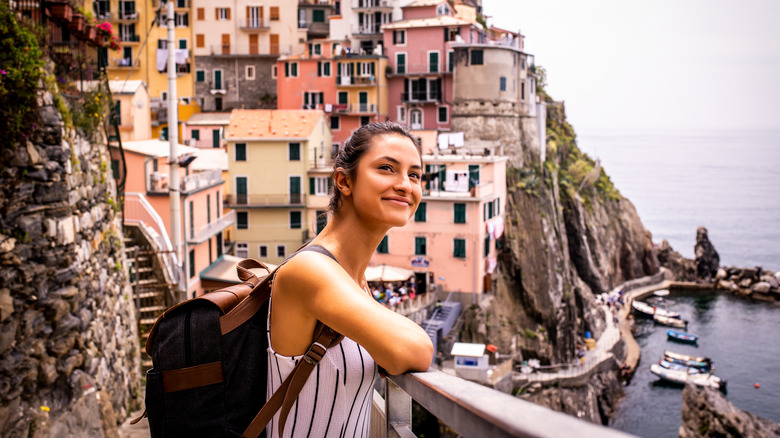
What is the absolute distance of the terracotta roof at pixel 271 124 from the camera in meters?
39.5

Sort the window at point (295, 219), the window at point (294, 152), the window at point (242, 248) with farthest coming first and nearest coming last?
the window at point (295, 219)
the window at point (294, 152)
the window at point (242, 248)

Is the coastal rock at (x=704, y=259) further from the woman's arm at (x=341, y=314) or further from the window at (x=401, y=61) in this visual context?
the woman's arm at (x=341, y=314)

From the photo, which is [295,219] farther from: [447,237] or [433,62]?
[433,62]

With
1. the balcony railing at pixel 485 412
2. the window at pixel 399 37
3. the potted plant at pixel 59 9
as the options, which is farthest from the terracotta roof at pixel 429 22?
the balcony railing at pixel 485 412

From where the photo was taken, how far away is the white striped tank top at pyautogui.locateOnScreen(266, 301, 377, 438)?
2.53 meters

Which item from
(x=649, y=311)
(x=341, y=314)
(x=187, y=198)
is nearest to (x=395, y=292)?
(x=187, y=198)

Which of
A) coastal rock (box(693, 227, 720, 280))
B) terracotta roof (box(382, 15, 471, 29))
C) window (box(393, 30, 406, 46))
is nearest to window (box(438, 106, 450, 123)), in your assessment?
window (box(393, 30, 406, 46))

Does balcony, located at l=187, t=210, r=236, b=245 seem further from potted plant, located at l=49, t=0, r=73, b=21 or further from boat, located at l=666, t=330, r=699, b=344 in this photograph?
boat, located at l=666, t=330, r=699, b=344

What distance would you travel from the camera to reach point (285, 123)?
40281mm

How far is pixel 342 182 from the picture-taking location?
2705mm

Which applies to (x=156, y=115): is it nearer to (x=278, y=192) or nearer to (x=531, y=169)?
(x=278, y=192)

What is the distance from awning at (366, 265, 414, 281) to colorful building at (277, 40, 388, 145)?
1392 centimetres

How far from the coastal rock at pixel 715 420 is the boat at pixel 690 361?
19.9 meters

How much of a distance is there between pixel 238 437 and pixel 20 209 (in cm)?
554
